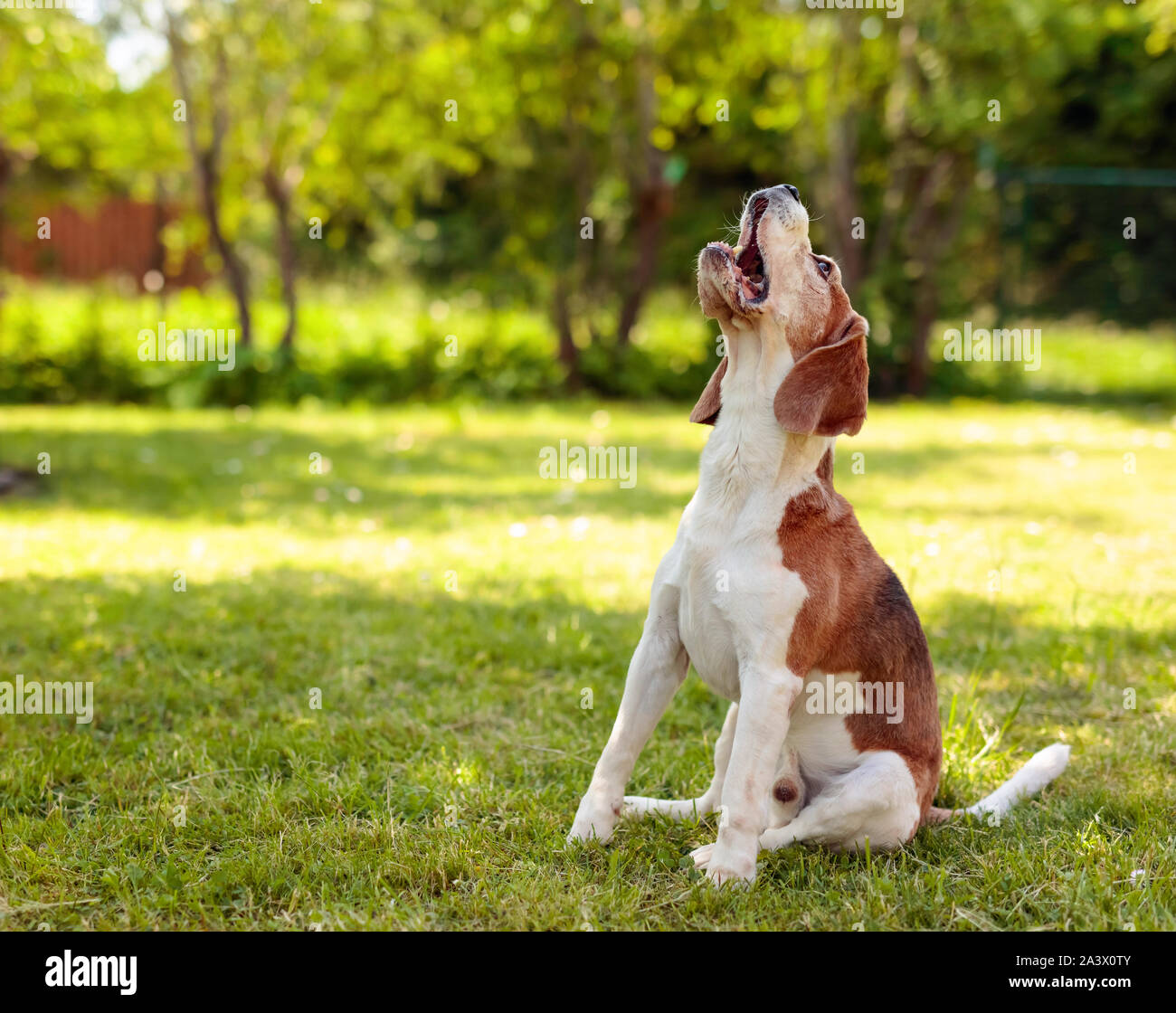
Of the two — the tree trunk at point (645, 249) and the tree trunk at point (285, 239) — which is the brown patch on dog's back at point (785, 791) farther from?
the tree trunk at point (285, 239)

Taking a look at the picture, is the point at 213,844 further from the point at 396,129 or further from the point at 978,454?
the point at 396,129

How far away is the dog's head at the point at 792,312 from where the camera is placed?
2.78 meters

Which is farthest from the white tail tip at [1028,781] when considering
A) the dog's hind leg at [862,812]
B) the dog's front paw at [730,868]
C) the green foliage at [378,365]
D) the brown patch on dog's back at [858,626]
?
the green foliage at [378,365]

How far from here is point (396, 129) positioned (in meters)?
15.7

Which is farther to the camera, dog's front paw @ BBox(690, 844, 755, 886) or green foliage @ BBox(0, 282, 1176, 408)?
green foliage @ BBox(0, 282, 1176, 408)

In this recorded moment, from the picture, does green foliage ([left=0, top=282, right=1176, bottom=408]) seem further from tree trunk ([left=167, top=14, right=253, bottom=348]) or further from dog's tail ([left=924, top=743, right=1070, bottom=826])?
dog's tail ([left=924, top=743, right=1070, bottom=826])

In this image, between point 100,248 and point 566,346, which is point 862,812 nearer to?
point 566,346

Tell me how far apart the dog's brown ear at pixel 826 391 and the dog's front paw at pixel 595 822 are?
1147mm

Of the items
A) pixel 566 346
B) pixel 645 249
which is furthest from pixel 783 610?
pixel 645 249

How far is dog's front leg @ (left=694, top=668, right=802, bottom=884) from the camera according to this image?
276cm

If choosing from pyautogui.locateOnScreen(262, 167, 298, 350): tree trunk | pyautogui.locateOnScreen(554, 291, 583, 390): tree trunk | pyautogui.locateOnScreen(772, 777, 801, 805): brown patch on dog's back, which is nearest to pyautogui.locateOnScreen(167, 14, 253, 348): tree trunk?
pyautogui.locateOnScreen(262, 167, 298, 350): tree trunk

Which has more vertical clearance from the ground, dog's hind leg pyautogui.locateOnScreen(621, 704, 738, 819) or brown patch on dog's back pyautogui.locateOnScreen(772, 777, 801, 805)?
brown patch on dog's back pyautogui.locateOnScreen(772, 777, 801, 805)
